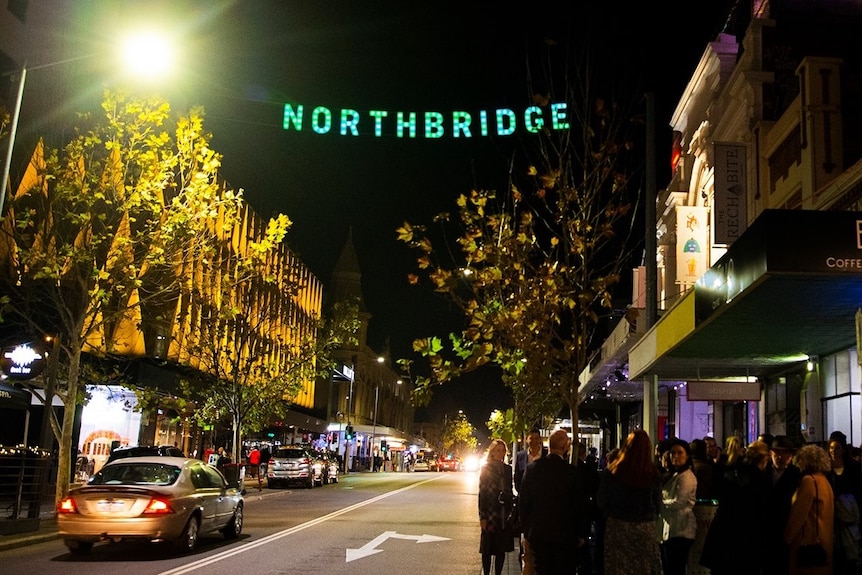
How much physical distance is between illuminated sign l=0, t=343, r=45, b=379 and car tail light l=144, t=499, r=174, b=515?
827 centimetres

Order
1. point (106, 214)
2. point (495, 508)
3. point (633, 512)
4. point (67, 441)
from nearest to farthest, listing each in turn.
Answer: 1. point (633, 512)
2. point (495, 508)
3. point (67, 441)
4. point (106, 214)

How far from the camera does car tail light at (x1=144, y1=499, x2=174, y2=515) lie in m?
12.6

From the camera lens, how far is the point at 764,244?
8953mm

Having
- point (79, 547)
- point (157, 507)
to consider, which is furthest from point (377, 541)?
point (79, 547)

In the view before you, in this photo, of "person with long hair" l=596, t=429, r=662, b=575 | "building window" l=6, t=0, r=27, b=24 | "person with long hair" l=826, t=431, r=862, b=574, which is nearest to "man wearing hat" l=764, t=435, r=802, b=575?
"person with long hair" l=826, t=431, r=862, b=574

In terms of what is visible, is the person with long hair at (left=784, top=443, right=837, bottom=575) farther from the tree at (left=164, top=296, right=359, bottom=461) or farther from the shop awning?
the tree at (left=164, top=296, right=359, bottom=461)

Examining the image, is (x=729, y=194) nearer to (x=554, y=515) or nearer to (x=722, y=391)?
(x=722, y=391)

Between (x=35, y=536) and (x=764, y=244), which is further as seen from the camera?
(x=35, y=536)

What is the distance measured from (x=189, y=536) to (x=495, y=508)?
5.52m

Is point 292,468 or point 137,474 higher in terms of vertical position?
point 137,474

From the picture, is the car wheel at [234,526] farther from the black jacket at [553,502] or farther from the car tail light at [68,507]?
the black jacket at [553,502]

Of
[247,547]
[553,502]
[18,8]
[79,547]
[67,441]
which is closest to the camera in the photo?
[553,502]

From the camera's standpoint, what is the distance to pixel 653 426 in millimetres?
15867

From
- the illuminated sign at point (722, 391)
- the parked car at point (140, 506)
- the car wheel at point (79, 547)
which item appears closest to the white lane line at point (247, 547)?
the parked car at point (140, 506)
